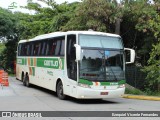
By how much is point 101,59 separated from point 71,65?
142cm

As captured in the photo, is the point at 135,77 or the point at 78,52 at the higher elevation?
the point at 78,52

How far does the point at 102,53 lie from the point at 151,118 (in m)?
5.31

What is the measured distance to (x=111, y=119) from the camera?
1173cm

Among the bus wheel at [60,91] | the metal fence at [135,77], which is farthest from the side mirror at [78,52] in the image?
the metal fence at [135,77]

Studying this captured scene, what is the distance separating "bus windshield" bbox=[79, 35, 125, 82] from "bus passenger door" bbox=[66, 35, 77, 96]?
0.46 m

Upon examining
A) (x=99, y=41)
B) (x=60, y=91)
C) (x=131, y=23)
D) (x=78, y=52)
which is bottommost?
(x=60, y=91)

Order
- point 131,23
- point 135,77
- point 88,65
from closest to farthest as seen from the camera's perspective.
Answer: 1. point 88,65
2. point 135,77
3. point 131,23

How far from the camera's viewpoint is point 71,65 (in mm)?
16859

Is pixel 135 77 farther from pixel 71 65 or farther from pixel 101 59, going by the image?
pixel 71 65

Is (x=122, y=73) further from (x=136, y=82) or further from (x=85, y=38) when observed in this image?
(x=136, y=82)

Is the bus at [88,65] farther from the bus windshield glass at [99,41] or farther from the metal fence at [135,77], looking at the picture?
the metal fence at [135,77]

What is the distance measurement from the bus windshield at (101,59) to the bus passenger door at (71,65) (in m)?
0.46

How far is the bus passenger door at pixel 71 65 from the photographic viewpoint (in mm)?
16445

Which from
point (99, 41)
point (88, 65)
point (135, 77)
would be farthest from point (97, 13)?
point (88, 65)
